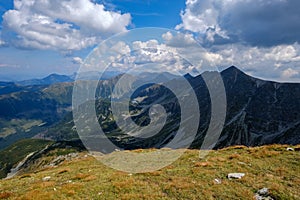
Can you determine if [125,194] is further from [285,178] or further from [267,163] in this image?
[267,163]

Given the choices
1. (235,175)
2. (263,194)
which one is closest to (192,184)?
(235,175)

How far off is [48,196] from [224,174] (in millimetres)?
15279

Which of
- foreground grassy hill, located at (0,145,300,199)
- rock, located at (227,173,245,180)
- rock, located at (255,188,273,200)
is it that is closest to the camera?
rock, located at (255,188,273,200)

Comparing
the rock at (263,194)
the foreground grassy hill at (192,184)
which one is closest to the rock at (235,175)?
the foreground grassy hill at (192,184)

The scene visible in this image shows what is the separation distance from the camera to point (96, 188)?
2005 centimetres

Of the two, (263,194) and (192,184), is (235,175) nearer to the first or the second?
(263,194)

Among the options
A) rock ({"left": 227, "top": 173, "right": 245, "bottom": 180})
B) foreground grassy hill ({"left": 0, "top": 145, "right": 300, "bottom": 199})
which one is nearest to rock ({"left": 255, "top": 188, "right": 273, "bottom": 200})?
foreground grassy hill ({"left": 0, "top": 145, "right": 300, "bottom": 199})

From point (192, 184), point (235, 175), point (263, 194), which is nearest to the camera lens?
point (263, 194)

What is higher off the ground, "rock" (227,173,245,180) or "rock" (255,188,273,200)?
"rock" (255,188,273,200)

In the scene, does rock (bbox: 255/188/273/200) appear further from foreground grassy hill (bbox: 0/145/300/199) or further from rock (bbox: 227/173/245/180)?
rock (bbox: 227/173/245/180)

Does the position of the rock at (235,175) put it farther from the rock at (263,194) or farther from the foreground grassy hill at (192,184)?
the rock at (263,194)

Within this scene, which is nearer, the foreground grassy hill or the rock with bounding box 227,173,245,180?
the foreground grassy hill

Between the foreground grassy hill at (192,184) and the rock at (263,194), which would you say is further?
the foreground grassy hill at (192,184)

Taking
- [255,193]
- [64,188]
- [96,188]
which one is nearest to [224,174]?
[255,193]
